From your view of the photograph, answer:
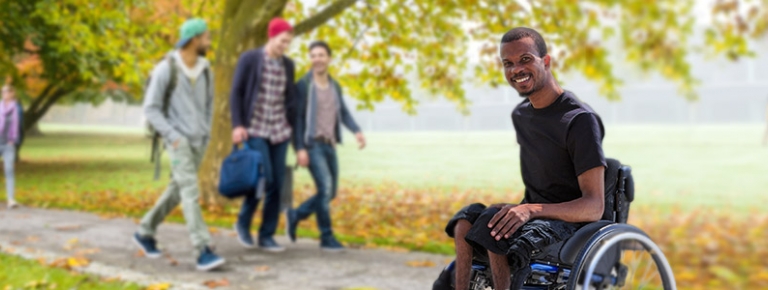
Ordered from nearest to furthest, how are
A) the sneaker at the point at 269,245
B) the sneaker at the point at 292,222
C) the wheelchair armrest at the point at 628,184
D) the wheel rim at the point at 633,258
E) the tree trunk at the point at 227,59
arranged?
the wheel rim at the point at 633,258 < the wheelchair armrest at the point at 628,184 < the sneaker at the point at 269,245 < the sneaker at the point at 292,222 < the tree trunk at the point at 227,59

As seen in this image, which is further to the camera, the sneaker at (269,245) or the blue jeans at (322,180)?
the sneaker at (269,245)

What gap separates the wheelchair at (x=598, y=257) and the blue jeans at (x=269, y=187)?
3.52 metres

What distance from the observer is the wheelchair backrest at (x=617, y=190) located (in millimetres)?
2564

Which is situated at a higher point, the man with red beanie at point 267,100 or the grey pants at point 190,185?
the man with red beanie at point 267,100

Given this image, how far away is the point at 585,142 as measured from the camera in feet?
7.55

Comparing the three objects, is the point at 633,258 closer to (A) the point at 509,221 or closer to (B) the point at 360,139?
(A) the point at 509,221

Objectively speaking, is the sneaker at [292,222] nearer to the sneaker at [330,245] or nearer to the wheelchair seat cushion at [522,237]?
the sneaker at [330,245]

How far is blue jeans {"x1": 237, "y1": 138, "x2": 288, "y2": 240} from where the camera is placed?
598 cm

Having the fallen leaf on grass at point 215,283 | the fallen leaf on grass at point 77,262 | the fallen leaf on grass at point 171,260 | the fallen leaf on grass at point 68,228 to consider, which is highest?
the fallen leaf on grass at point 215,283

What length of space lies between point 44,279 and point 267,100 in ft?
6.85

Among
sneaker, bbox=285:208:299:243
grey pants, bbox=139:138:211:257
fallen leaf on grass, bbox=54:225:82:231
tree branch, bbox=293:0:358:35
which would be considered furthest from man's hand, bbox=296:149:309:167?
tree branch, bbox=293:0:358:35

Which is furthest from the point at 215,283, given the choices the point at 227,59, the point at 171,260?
the point at 227,59

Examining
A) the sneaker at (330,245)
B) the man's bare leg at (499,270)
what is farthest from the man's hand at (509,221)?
the sneaker at (330,245)

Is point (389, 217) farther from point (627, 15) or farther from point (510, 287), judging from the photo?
point (510, 287)
